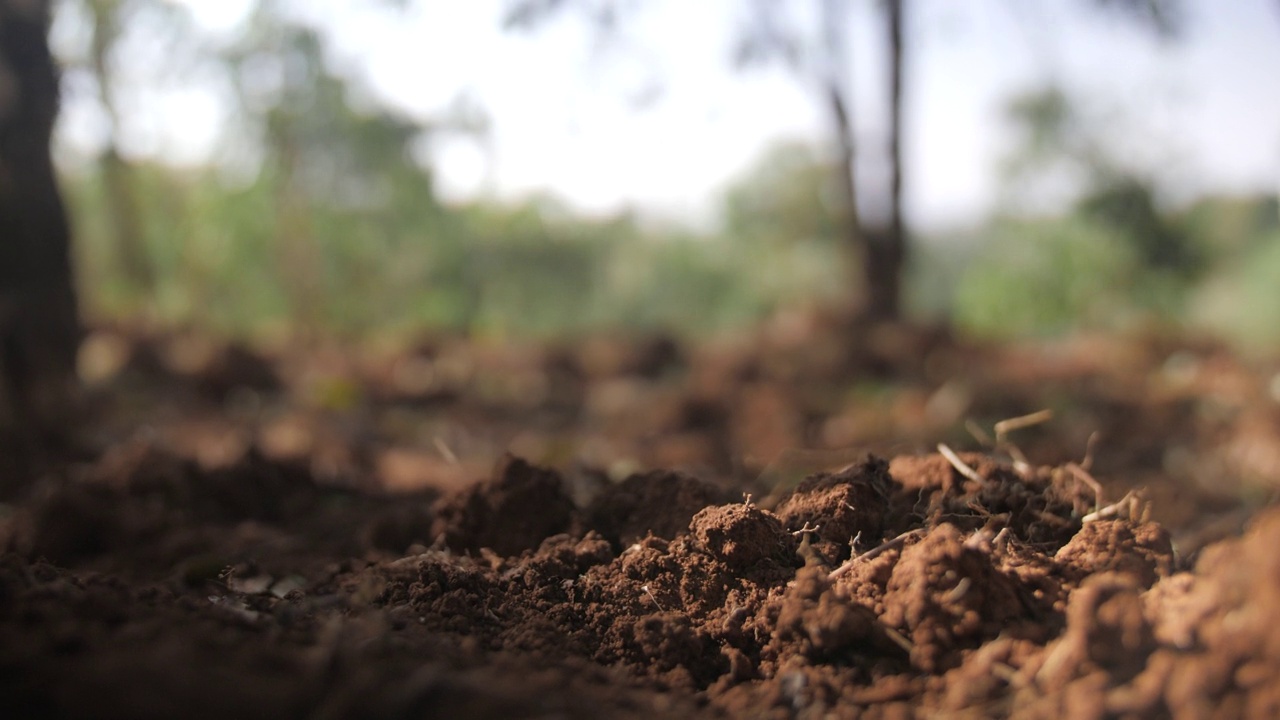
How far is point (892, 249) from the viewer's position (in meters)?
Result: 8.48

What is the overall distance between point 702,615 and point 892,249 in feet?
23.3

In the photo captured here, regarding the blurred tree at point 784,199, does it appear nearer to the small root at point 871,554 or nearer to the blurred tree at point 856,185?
the blurred tree at point 856,185

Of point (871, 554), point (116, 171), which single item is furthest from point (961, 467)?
point (116, 171)

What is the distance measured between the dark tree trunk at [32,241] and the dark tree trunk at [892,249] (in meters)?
5.93

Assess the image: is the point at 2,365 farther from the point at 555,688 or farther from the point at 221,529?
the point at 555,688

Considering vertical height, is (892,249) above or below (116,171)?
below

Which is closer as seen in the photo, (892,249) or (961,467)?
(961,467)

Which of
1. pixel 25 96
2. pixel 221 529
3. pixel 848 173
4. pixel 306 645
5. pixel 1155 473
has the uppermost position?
pixel 25 96

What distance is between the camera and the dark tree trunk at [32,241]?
18.0 ft

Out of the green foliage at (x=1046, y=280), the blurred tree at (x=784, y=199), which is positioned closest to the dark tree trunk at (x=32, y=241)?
the green foliage at (x=1046, y=280)

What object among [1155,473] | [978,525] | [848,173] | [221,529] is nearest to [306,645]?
[978,525]

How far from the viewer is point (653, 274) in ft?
49.7

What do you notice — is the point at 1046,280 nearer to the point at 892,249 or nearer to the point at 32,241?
the point at 892,249

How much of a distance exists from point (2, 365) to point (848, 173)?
6372mm
